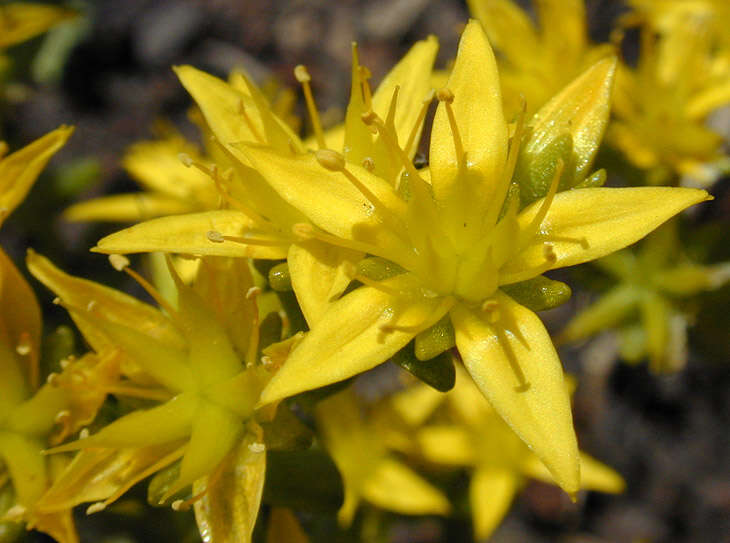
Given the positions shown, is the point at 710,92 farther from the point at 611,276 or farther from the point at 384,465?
the point at 384,465

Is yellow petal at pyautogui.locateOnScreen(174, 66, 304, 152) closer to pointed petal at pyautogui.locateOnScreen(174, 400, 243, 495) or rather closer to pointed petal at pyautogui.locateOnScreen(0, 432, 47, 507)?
pointed petal at pyautogui.locateOnScreen(174, 400, 243, 495)

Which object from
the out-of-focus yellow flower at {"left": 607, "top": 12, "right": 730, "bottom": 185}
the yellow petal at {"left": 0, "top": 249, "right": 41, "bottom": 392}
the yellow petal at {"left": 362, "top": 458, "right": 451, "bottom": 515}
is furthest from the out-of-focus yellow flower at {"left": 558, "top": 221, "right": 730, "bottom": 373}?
the yellow petal at {"left": 0, "top": 249, "right": 41, "bottom": 392}

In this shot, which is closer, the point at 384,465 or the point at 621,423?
the point at 384,465

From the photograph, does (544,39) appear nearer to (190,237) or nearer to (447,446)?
(447,446)

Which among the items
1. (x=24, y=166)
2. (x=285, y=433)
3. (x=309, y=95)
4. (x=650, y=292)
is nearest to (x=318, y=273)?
(x=285, y=433)

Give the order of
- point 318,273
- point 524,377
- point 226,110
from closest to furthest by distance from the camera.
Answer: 1. point 524,377
2. point 318,273
3. point 226,110

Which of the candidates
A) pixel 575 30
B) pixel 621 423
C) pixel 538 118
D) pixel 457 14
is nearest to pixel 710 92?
pixel 575 30
